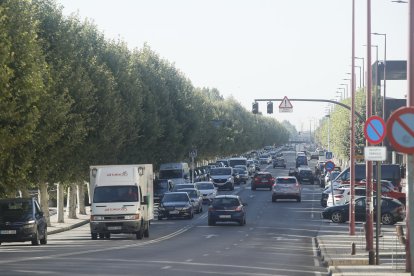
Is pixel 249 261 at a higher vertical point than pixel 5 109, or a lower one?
lower

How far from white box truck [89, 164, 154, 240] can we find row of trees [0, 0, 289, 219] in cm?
306

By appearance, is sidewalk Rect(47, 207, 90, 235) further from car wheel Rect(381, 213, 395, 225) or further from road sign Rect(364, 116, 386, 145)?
road sign Rect(364, 116, 386, 145)

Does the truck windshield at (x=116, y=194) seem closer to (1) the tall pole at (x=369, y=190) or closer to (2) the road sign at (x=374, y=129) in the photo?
(1) the tall pole at (x=369, y=190)

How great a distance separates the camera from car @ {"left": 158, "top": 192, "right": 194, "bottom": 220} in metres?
58.4

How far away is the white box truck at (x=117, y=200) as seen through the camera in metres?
40.7

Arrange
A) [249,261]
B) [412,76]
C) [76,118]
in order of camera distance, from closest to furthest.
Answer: [412,76] < [249,261] < [76,118]

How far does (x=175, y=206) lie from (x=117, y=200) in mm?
17676

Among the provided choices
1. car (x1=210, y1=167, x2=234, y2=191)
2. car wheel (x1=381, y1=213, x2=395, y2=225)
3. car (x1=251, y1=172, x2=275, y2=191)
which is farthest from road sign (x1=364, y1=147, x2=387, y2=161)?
car (x1=251, y1=172, x2=275, y2=191)

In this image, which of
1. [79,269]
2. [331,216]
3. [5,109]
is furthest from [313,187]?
[79,269]

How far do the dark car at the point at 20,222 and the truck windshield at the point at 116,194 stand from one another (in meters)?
→ 2.62

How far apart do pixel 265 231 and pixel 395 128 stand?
34.8 meters

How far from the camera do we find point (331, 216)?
2130 inches

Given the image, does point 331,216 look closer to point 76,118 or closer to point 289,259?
point 76,118

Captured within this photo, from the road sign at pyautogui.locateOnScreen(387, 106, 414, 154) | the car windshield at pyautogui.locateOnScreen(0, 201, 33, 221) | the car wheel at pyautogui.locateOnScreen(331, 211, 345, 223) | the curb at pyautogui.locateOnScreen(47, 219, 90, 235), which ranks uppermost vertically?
the road sign at pyautogui.locateOnScreen(387, 106, 414, 154)
